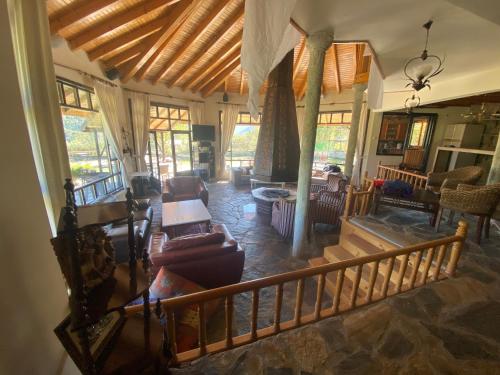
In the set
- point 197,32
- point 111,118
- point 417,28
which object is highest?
point 197,32

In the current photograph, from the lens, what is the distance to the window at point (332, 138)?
23.8 ft

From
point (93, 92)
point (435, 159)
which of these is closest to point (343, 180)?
point (435, 159)

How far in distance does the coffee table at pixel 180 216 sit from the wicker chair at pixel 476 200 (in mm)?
3410

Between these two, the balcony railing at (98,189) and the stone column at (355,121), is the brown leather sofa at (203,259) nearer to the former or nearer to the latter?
the balcony railing at (98,189)

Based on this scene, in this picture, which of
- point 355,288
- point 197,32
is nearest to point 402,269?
point 355,288

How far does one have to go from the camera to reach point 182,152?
7180 mm

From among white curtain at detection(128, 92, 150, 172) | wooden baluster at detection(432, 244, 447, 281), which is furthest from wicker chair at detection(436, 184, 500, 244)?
white curtain at detection(128, 92, 150, 172)

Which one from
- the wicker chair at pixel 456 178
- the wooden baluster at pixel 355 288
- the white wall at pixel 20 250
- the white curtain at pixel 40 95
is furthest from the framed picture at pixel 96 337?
the wicker chair at pixel 456 178

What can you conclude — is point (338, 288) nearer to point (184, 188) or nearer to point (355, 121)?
point (184, 188)

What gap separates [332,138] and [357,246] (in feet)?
18.4

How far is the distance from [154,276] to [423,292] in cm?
260

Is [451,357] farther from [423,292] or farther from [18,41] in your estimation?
[18,41]

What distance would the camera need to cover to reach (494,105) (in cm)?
535

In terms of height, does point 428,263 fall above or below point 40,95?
below
